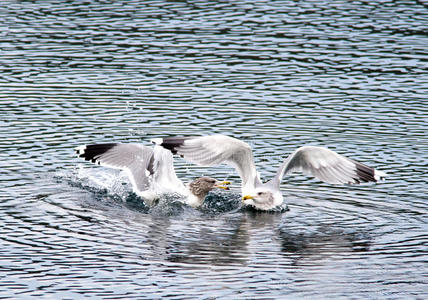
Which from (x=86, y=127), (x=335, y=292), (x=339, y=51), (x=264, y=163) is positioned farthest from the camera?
(x=339, y=51)

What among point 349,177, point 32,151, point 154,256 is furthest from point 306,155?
point 32,151

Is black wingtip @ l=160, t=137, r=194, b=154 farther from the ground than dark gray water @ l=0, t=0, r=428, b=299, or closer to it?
farther from the ground

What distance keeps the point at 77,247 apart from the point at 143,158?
3.34 m

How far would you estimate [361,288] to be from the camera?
10.0 metres

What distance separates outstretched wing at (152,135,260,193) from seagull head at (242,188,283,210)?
0.28m

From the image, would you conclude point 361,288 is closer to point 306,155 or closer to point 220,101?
point 306,155

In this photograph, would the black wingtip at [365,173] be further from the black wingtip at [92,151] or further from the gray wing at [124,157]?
the black wingtip at [92,151]

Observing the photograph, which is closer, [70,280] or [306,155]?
[70,280]

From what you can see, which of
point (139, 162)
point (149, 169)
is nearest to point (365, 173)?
point (149, 169)

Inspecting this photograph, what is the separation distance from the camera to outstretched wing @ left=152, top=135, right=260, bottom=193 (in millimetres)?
13320

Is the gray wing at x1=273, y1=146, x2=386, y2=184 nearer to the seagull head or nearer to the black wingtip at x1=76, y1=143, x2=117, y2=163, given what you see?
the seagull head

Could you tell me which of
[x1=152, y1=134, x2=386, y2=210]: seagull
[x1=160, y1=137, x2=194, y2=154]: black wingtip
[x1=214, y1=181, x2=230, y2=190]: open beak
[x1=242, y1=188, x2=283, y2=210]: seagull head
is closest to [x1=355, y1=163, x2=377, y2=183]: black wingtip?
[x1=152, y1=134, x2=386, y2=210]: seagull

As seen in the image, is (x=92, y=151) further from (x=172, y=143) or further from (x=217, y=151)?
(x=217, y=151)

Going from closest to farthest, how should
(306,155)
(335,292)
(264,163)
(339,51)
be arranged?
(335,292), (306,155), (264,163), (339,51)
